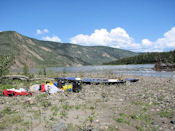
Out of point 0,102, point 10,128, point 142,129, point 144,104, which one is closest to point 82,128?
point 142,129

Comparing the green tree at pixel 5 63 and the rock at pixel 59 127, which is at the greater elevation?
the green tree at pixel 5 63

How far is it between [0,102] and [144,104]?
8.77 m

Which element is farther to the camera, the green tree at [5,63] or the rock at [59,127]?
the green tree at [5,63]

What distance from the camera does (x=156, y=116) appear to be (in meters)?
6.93

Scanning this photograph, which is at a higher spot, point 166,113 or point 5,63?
point 5,63

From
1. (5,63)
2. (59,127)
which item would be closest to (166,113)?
(59,127)

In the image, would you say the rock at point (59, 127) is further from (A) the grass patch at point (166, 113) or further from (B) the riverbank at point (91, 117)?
(A) the grass patch at point (166, 113)

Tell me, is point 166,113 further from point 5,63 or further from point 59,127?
point 5,63

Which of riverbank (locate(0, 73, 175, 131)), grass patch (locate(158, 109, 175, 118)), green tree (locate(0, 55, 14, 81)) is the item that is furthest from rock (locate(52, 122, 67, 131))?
green tree (locate(0, 55, 14, 81))

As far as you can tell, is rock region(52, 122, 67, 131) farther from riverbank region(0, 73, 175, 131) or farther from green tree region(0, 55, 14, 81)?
green tree region(0, 55, 14, 81)

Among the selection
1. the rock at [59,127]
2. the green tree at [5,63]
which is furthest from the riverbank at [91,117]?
the green tree at [5,63]

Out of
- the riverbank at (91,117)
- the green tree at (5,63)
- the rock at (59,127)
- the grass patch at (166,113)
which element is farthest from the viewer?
the green tree at (5,63)

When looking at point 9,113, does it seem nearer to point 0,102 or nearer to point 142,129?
point 0,102

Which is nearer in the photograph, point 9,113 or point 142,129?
point 142,129
